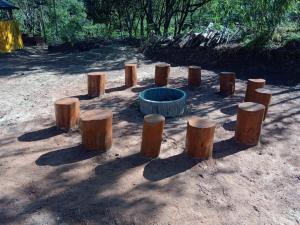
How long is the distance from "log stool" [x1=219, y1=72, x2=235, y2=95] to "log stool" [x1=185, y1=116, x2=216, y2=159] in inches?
104

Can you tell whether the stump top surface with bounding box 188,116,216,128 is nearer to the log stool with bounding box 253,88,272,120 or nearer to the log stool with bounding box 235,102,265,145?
the log stool with bounding box 235,102,265,145

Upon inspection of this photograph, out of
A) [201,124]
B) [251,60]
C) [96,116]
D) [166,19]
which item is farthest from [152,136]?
[166,19]

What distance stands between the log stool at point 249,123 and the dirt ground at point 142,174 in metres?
0.13

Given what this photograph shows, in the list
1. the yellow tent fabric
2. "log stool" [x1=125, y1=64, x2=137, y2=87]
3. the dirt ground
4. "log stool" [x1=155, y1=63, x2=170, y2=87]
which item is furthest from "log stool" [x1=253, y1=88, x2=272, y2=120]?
the yellow tent fabric

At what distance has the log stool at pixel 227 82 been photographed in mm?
6184

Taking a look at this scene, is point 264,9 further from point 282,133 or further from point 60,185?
point 60,185

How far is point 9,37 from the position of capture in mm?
13219

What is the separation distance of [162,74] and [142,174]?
12.2ft

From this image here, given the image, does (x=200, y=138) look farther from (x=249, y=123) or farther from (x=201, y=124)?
(x=249, y=123)

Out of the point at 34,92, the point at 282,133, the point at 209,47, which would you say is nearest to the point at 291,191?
the point at 282,133

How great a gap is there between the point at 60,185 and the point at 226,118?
289 centimetres

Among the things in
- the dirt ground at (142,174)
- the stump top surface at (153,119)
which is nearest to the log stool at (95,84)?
the dirt ground at (142,174)

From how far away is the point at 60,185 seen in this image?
3.29 metres

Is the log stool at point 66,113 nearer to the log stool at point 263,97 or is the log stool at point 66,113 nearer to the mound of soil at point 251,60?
the log stool at point 263,97
